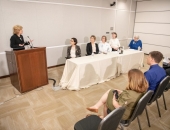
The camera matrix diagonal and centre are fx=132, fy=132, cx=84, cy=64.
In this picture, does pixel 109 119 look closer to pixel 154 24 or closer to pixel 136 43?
pixel 136 43

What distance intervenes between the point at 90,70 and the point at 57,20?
2.46 m

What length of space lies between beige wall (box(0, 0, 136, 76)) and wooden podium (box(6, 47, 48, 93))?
1267 mm

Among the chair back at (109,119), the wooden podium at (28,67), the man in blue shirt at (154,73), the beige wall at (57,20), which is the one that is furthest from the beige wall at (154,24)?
the chair back at (109,119)

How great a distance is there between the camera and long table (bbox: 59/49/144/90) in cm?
316

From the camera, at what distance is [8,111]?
253 cm

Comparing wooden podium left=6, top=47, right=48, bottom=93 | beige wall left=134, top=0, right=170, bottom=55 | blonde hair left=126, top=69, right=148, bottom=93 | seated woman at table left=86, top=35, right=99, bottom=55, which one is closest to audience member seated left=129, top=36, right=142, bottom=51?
seated woman at table left=86, top=35, right=99, bottom=55

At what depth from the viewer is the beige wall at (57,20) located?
381 centimetres

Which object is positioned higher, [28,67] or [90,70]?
[28,67]

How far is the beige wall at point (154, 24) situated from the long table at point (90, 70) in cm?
324

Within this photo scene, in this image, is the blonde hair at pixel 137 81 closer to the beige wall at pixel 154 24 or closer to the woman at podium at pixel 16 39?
the woman at podium at pixel 16 39

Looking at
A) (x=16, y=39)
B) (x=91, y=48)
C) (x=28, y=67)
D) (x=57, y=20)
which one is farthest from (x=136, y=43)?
(x=16, y=39)

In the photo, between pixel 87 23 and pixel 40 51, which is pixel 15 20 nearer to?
pixel 40 51

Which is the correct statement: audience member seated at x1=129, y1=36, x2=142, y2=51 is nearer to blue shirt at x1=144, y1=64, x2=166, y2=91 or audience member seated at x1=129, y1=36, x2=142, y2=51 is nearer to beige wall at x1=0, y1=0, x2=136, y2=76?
beige wall at x1=0, y1=0, x2=136, y2=76

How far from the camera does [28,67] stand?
304 centimetres
